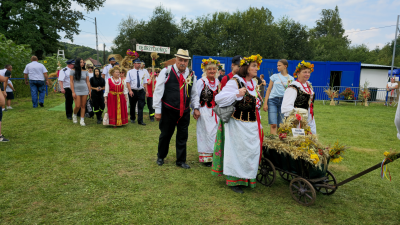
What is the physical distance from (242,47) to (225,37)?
3.77 m

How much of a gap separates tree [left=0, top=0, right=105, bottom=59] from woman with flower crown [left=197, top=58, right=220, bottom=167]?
27998 millimetres

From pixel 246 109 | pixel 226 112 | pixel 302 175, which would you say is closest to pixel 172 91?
pixel 226 112

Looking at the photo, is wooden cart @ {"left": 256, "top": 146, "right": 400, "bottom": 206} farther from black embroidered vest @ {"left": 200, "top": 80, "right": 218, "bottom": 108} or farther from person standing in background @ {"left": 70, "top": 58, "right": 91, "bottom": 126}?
person standing in background @ {"left": 70, "top": 58, "right": 91, "bottom": 126}

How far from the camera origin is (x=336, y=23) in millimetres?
65625

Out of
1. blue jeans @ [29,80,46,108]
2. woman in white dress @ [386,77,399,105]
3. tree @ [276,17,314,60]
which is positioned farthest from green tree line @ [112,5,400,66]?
blue jeans @ [29,80,46,108]

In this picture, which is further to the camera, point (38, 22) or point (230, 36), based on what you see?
point (230, 36)

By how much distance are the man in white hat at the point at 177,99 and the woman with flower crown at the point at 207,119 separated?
8.3 inches

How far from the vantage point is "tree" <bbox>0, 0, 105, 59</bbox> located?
26.3 m

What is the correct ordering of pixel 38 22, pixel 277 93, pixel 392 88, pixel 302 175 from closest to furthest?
pixel 302 175
pixel 277 93
pixel 392 88
pixel 38 22

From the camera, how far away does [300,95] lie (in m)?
4.19

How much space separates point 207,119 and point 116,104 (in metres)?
4.03

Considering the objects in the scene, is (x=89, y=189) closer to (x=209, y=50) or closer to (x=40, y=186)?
(x=40, y=186)

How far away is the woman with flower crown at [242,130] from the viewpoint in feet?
12.1

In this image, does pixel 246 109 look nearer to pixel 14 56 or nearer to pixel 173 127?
Result: pixel 173 127
